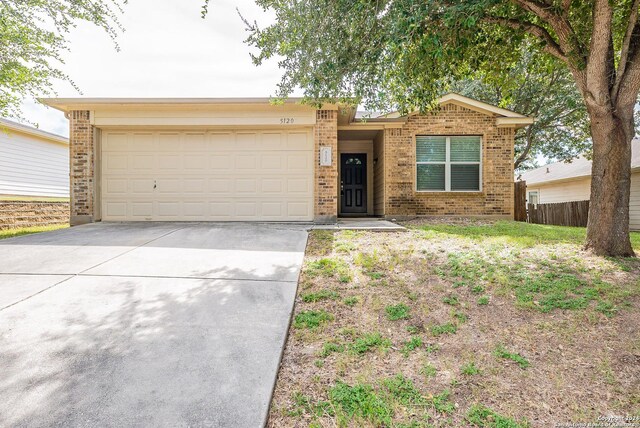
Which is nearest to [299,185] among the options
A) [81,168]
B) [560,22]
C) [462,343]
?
[81,168]

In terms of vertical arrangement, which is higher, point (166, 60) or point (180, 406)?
point (166, 60)

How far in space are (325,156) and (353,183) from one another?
425cm

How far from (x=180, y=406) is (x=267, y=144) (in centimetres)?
746

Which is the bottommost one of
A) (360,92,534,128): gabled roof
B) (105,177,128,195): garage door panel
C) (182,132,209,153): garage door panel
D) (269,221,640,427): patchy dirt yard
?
(269,221,640,427): patchy dirt yard

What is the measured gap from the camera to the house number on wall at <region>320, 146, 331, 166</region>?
858cm

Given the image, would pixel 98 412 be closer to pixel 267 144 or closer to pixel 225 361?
pixel 225 361

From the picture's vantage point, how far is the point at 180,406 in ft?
6.58

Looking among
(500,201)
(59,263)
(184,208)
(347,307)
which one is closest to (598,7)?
(347,307)

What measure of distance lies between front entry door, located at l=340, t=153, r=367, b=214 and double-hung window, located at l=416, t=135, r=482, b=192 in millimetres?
2856

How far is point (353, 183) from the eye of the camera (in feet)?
41.5

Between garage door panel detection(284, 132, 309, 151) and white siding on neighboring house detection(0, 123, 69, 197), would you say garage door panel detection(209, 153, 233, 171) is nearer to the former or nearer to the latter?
garage door panel detection(284, 132, 309, 151)

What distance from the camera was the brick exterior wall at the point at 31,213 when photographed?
34.4 ft

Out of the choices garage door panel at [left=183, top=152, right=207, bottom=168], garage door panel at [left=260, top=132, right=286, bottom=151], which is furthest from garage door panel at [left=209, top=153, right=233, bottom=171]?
garage door panel at [left=260, top=132, right=286, bottom=151]

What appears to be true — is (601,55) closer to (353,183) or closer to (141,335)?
(141,335)
